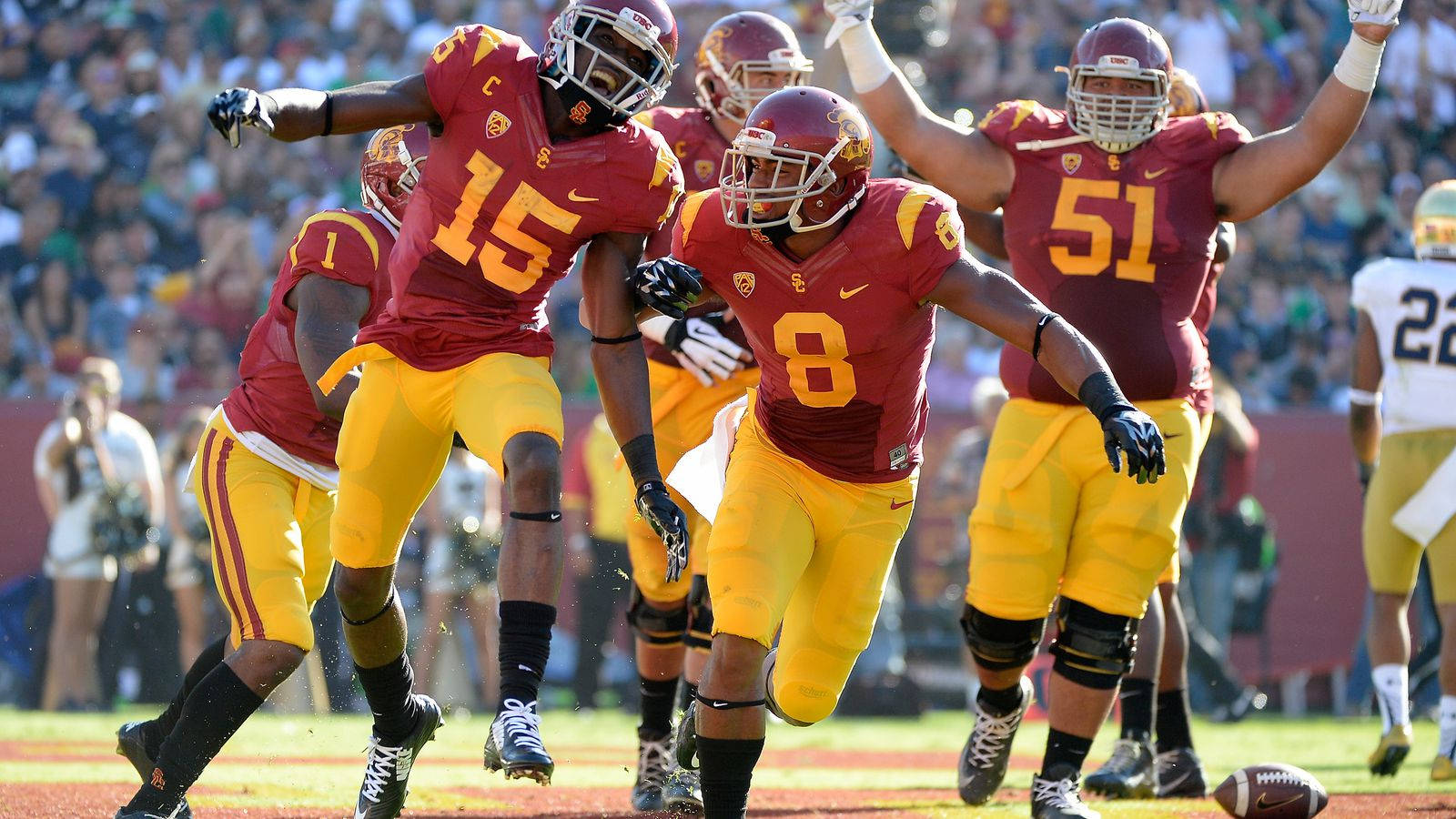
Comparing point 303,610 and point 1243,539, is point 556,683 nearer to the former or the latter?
point 1243,539

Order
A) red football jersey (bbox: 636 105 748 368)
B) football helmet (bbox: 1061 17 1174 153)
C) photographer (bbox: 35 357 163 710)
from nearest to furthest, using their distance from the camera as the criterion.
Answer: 1. football helmet (bbox: 1061 17 1174 153)
2. red football jersey (bbox: 636 105 748 368)
3. photographer (bbox: 35 357 163 710)

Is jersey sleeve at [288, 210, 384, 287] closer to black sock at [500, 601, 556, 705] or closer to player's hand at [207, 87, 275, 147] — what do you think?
player's hand at [207, 87, 275, 147]

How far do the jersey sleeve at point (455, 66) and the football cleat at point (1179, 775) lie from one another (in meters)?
3.42

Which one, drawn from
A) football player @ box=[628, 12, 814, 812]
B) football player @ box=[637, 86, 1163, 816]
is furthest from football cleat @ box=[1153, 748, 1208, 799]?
football player @ box=[637, 86, 1163, 816]

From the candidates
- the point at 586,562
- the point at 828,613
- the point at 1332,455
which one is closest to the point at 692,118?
the point at 828,613

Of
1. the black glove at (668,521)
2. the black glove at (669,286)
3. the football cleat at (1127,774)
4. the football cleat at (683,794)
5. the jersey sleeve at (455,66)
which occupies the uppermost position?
the jersey sleeve at (455,66)

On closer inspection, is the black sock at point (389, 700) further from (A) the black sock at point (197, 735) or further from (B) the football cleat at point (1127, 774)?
(B) the football cleat at point (1127, 774)

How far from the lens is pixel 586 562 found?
10.3 m

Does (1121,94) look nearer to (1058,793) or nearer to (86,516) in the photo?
(1058,793)

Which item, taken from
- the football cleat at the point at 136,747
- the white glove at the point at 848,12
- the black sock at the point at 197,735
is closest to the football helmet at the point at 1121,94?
the white glove at the point at 848,12

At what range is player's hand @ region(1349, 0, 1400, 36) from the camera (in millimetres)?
5188

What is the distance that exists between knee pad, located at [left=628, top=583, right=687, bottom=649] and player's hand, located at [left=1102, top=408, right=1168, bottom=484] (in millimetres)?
2133

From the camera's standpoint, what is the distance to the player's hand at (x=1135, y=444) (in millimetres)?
4012

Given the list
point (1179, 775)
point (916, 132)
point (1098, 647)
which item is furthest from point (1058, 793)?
point (916, 132)
